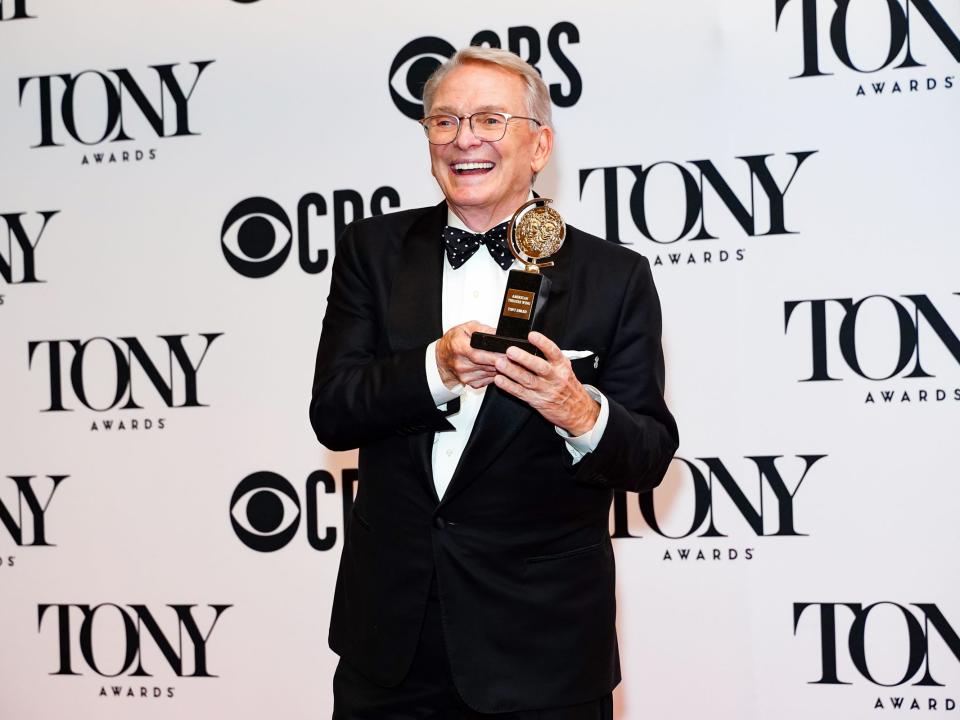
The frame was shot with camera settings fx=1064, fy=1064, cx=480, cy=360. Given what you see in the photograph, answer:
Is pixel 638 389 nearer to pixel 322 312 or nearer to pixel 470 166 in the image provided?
pixel 470 166

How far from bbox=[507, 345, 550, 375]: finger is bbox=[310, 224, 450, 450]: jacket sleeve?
160 millimetres

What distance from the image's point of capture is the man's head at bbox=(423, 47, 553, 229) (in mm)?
1831

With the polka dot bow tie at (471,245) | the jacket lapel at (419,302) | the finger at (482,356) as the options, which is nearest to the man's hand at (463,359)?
the finger at (482,356)

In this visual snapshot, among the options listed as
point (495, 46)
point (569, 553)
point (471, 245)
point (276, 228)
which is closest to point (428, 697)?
point (569, 553)

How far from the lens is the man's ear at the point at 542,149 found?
6.34 feet

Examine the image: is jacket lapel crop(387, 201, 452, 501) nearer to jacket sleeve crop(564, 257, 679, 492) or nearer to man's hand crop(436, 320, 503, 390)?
man's hand crop(436, 320, 503, 390)

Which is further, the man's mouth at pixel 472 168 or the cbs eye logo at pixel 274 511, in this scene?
the cbs eye logo at pixel 274 511

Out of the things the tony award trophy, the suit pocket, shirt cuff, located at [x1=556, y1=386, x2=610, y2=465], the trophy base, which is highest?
the tony award trophy

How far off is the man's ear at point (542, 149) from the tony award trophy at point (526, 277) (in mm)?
245

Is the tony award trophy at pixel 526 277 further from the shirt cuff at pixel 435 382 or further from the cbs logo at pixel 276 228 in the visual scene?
the cbs logo at pixel 276 228

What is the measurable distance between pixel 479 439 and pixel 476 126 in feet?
1.84

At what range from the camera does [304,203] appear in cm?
303

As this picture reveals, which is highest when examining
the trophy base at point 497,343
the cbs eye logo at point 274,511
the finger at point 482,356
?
the trophy base at point 497,343

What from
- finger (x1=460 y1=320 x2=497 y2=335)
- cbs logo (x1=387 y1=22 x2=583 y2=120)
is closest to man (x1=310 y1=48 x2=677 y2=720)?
finger (x1=460 y1=320 x2=497 y2=335)
